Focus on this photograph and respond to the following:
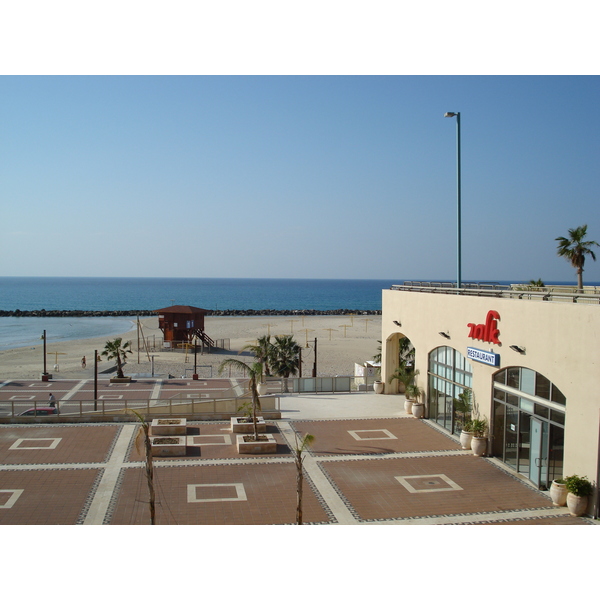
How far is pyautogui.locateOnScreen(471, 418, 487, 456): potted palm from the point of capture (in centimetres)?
1791

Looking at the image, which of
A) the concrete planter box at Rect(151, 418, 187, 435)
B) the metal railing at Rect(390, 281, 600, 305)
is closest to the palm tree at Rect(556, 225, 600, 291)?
the metal railing at Rect(390, 281, 600, 305)

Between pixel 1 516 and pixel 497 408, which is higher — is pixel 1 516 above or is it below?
below

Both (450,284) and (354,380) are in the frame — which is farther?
(354,380)

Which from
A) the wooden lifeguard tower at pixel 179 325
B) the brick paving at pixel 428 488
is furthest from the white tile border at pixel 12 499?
the wooden lifeguard tower at pixel 179 325

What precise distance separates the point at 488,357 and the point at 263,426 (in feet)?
28.1

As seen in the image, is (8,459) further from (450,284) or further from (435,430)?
(450,284)

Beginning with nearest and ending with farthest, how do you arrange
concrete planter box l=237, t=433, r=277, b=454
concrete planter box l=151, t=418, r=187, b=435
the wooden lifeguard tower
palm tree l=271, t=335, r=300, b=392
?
concrete planter box l=237, t=433, r=277, b=454, concrete planter box l=151, t=418, r=187, b=435, palm tree l=271, t=335, r=300, b=392, the wooden lifeguard tower

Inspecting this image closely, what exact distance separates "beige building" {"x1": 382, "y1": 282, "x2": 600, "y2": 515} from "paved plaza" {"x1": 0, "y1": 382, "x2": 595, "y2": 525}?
1.07m

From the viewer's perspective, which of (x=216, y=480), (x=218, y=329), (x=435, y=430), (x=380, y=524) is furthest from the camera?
(x=218, y=329)

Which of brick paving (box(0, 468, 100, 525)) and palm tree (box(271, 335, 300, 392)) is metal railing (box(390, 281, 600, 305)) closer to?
palm tree (box(271, 335, 300, 392))

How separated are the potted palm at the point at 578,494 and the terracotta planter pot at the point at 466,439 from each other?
17.8 ft

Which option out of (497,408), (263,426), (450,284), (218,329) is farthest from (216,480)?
(218,329)

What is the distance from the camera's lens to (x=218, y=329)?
3300 inches

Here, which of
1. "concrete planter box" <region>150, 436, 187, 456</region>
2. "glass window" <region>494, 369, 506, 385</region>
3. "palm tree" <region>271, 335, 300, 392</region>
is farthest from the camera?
"palm tree" <region>271, 335, 300, 392</region>
